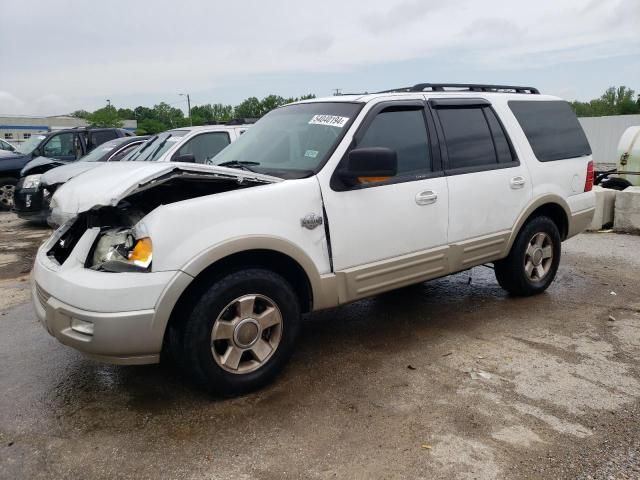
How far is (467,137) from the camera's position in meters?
4.63

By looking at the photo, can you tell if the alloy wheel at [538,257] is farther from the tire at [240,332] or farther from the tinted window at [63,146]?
the tinted window at [63,146]

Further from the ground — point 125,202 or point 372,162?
point 372,162

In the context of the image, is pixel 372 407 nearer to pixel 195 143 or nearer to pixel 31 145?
pixel 195 143

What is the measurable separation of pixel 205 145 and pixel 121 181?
16.1ft

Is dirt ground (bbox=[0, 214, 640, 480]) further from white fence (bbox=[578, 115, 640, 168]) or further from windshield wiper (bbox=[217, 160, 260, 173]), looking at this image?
white fence (bbox=[578, 115, 640, 168])

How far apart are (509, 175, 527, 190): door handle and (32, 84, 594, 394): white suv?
0.02 meters

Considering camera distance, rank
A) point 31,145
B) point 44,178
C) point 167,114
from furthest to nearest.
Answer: point 167,114 → point 31,145 → point 44,178

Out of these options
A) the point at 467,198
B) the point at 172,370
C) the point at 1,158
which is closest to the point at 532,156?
the point at 467,198

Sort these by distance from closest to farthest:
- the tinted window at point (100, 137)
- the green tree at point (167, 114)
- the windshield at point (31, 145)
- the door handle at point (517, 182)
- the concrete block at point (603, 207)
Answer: the door handle at point (517, 182), the concrete block at point (603, 207), the tinted window at point (100, 137), the windshield at point (31, 145), the green tree at point (167, 114)

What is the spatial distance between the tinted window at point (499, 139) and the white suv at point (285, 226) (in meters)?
0.01

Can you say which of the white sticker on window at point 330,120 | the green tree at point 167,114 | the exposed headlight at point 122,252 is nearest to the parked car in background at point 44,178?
the white sticker on window at point 330,120

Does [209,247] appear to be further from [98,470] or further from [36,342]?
[36,342]

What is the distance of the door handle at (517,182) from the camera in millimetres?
4832

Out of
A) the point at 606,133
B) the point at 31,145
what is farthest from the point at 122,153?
the point at 606,133
